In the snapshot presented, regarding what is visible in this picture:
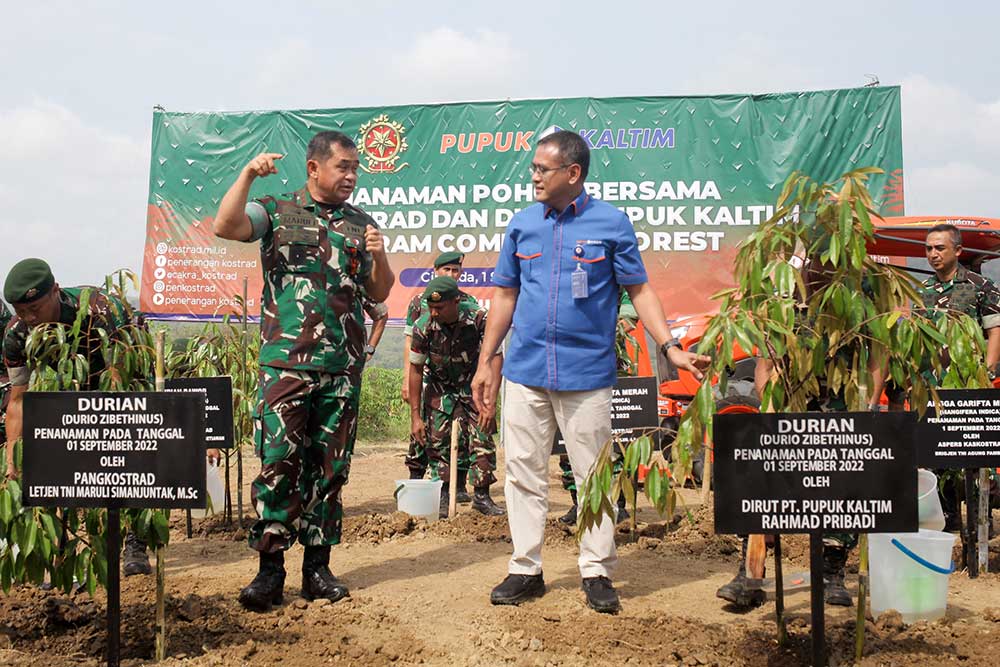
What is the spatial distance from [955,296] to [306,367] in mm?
4079

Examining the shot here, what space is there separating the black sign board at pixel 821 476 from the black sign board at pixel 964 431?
2002 mm

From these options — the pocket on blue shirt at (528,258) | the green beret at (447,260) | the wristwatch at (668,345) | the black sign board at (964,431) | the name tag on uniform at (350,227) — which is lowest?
the black sign board at (964,431)

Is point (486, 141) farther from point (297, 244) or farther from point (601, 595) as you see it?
point (601, 595)

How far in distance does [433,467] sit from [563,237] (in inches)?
139

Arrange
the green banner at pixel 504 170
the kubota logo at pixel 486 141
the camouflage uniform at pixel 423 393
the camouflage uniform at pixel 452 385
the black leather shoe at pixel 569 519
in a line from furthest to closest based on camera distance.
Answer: the kubota logo at pixel 486 141
the green banner at pixel 504 170
the camouflage uniform at pixel 423 393
the camouflage uniform at pixel 452 385
the black leather shoe at pixel 569 519

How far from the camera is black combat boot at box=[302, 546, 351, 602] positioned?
423 cm

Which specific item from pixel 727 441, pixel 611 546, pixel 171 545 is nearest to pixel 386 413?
pixel 171 545

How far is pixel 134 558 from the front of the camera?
15.9ft

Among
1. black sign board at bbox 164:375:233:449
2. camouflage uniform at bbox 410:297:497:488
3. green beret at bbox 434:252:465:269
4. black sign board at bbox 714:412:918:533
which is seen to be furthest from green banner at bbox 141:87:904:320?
black sign board at bbox 714:412:918:533

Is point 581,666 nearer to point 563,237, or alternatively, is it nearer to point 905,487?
point 905,487

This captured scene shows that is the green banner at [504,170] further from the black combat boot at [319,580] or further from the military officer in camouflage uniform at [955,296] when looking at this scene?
the black combat boot at [319,580]

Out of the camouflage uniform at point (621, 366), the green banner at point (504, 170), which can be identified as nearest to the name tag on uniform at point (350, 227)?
the camouflage uniform at point (621, 366)

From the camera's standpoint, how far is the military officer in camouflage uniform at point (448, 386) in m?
6.84

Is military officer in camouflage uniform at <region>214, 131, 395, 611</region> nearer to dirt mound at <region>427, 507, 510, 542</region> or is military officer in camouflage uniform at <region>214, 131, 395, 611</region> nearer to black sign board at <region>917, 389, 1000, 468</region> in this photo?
dirt mound at <region>427, 507, 510, 542</region>
